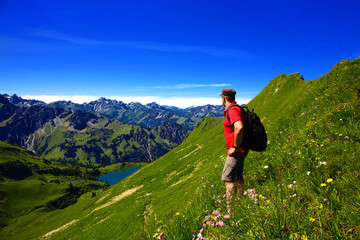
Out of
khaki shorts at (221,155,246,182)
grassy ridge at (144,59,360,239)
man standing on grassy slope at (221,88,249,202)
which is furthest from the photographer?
khaki shorts at (221,155,246,182)

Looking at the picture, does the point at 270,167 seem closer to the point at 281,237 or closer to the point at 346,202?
the point at 346,202

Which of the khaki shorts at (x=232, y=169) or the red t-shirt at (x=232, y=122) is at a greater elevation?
the red t-shirt at (x=232, y=122)

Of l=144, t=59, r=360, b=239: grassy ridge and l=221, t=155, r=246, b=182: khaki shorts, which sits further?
l=221, t=155, r=246, b=182: khaki shorts

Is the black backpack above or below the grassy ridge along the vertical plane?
above

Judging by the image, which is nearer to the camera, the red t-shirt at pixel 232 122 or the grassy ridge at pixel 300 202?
the grassy ridge at pixel 300 202

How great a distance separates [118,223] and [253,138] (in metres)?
31.3

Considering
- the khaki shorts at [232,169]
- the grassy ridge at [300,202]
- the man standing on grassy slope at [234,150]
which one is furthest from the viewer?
the khaki shorts at [232,169]

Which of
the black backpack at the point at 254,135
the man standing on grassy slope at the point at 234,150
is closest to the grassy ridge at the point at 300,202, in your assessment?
the man standing on grassy slope at the point at 234,150

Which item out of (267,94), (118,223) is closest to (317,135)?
(118,223)

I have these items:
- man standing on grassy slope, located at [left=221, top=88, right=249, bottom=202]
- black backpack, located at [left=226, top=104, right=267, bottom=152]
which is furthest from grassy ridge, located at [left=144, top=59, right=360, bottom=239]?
black backpack, located at [left=226, top=104, right=267, bottom=152]

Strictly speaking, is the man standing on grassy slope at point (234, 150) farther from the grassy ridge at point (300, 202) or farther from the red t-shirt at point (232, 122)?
the grassy ridge at point (300, 202)

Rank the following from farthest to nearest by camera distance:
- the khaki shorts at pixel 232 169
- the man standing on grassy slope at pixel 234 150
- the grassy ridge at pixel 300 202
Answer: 1. the khaki shorts at pixel 232 169
2. the man standing on grassy slope at pixel 234 150
3. the grassy ridge at pixel 300 202

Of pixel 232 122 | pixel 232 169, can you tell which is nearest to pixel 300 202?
pixel 232 169

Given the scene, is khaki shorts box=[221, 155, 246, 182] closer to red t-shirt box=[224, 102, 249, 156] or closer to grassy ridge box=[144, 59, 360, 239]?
red t-shirt box=[224, 102, 249, 156]
